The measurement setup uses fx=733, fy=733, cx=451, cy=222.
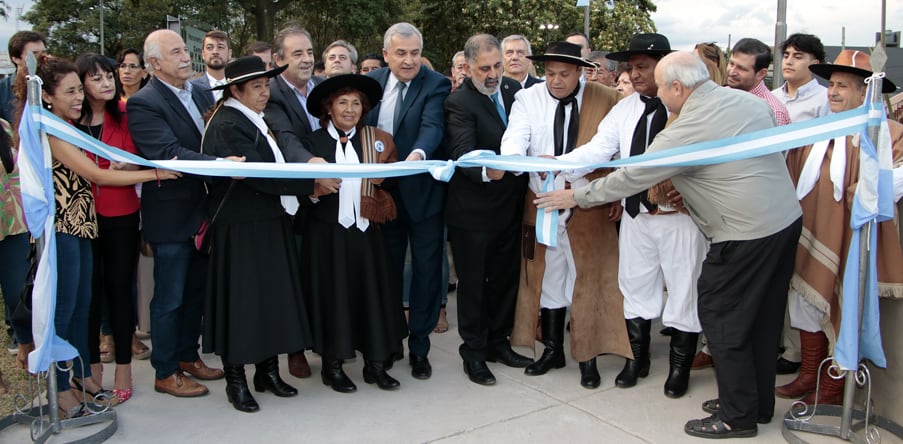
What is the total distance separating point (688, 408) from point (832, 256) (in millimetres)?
1191

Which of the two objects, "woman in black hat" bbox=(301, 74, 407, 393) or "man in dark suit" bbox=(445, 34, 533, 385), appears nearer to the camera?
"woman in black hat" bbox=(301, 74, 407, 393)

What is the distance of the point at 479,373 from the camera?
4750mm

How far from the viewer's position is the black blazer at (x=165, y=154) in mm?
4211

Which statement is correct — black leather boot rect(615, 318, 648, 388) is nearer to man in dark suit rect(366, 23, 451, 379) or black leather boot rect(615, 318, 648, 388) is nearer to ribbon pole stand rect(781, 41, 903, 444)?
ribbon pole stand rect(781, 41, 903, 444)

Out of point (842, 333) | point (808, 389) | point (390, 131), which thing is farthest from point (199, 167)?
point (808, 389)

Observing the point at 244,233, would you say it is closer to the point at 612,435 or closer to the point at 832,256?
the point at 612,435

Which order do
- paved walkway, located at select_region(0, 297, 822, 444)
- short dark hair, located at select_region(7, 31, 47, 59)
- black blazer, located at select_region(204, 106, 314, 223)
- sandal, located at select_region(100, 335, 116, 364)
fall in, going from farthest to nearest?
Answer: 1. short dark hair, located at select_region(7, 31, 47, 59)
2. sandal, located at select_region(100, 335, 116, 364)
3. black blazer, located at select_region(204, 106, 314, 223)
4. paved walkway, located at select_region(0, 297, 822, 444)

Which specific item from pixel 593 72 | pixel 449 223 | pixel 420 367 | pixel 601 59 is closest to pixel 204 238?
pixel 449 223

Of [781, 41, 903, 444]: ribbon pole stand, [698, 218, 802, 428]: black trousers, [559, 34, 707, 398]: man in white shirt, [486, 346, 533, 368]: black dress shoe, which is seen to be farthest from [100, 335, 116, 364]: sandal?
[781, 41, 903, 444]: ribbon pole stand

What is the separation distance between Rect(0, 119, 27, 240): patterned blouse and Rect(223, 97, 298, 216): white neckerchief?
1305 millimetres

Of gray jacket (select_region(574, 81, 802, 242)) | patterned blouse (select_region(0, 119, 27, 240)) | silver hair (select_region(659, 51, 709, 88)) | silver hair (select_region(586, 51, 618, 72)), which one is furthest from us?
silver hair (select_region(586, 51, 618, 72))

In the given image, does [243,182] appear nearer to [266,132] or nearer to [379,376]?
[266,132]

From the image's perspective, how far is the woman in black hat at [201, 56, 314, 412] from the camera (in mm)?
4180

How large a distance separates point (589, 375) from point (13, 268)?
363 centimetres
